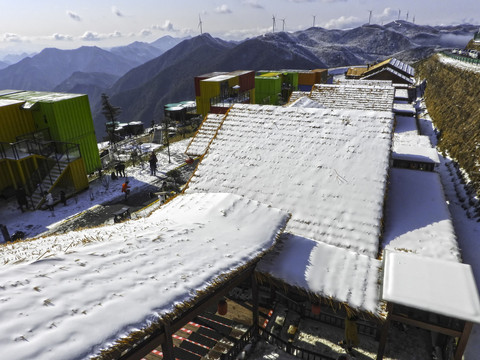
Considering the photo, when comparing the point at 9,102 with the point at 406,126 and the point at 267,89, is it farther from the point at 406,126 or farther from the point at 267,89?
the point at 267,89

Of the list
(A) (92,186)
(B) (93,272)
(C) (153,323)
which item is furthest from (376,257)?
(A) (92,186)

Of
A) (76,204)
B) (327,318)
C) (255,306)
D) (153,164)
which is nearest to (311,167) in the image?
(327,318)

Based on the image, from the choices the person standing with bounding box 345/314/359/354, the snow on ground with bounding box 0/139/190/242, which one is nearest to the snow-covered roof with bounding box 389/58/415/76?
the snow on ground with bounding box 0/139/190/242

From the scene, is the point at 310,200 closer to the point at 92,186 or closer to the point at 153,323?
the point at 153,323

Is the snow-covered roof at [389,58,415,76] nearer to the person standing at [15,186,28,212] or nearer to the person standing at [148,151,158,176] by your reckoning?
the person standing at [148,151,158,176]

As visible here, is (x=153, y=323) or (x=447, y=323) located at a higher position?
(x=153, y=323)

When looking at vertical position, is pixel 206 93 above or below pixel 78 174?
above
